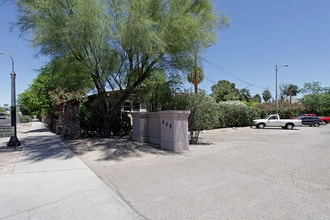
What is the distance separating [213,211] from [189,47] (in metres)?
8.34

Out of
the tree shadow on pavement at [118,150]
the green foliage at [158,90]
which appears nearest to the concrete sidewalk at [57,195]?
the tree shadow on pavement at [118,150]

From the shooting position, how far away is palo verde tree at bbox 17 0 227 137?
404 inches

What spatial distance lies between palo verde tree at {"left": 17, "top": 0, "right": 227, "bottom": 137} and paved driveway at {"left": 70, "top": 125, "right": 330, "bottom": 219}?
178 inches

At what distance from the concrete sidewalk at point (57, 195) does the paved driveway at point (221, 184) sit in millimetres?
325

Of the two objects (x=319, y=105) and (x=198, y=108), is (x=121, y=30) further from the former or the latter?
(x=319, y=105)

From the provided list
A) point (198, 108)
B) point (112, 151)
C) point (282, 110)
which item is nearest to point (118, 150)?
point (112, 151)

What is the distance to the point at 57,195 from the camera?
5.64 metres

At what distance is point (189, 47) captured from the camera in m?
11.6

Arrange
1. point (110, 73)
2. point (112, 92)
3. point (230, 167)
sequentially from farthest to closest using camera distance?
point (112, 92) < point (110, 73) < point (230, 167)

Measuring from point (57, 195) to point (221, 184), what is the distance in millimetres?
3594

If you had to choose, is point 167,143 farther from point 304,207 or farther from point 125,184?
point 304,207

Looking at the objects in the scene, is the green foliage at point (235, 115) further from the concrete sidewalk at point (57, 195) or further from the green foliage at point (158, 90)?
the concrete sidewalk at point (57, 195)

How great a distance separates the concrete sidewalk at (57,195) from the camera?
464cm

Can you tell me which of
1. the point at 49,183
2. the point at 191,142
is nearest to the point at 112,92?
the point at 191,142
